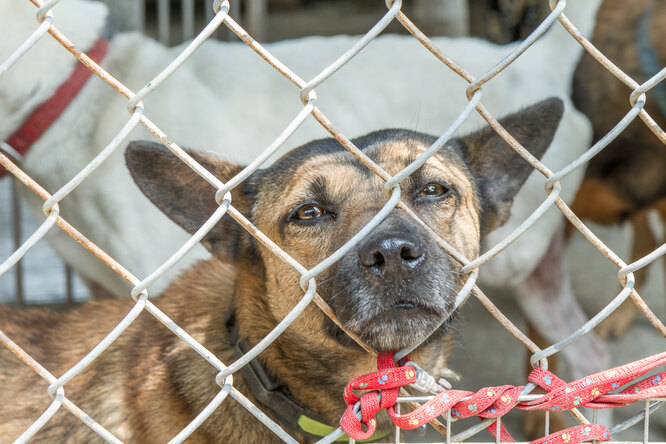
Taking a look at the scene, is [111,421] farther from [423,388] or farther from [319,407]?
[423,388]

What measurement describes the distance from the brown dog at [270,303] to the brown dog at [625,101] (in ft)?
5.30

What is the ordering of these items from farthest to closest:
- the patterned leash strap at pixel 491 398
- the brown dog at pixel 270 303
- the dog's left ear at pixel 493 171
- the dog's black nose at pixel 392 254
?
1. the dog's left ear at pixel 493 171
2. the brown dog at pixel 270 303
3. the dog's black nose at pixel 392 254
4. the patterned leash strap at pixel 491 398

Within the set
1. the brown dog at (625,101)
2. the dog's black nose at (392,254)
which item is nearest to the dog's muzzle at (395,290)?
the dog's black nose at (392,254)

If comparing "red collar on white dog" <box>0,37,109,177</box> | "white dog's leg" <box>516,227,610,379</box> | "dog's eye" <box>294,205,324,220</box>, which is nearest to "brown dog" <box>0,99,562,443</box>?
"dog's eye" <box>294,205,324,220</box>

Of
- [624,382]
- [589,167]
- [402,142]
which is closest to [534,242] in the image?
[589,167]

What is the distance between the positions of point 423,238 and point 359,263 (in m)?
0.17

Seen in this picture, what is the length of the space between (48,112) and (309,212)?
159 cm

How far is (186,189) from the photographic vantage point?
7.82ft

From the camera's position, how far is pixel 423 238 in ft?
6.44

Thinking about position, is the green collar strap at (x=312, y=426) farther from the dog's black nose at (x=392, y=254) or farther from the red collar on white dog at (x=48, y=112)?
the red collar on white dog at (x=48, y=112)

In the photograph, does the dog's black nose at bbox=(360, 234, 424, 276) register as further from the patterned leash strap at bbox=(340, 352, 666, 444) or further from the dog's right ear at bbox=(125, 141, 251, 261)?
the dog's right ear at bbox=(125, 141, 251, 261)

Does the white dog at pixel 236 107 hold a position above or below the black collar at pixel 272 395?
above

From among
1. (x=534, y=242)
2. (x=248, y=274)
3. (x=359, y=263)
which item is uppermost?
(x=534, y=242)

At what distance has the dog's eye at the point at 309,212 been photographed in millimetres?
2275
